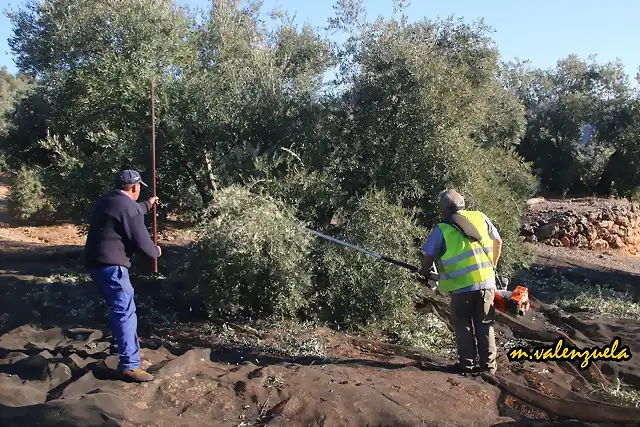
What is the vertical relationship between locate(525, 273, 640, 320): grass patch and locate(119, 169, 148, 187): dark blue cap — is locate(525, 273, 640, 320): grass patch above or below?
below

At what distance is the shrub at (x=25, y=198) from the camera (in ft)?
57.1

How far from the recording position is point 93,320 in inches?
305

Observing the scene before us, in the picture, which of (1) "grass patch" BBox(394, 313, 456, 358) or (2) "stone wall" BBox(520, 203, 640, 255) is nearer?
(1) "grass patch" BBox(394, 313, 456, 358)

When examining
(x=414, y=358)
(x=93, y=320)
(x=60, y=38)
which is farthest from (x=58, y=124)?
(x=414, y=358)

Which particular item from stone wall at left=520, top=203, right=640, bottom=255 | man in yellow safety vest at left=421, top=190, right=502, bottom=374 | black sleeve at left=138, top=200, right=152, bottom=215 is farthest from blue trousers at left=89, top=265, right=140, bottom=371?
stone wall at left=520, top=203, right=640, bottom=255

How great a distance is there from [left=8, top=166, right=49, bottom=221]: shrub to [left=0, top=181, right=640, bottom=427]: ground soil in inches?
390

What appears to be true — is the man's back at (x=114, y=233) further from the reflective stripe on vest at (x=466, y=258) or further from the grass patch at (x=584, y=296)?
the grass patch at (x=584, y=296)

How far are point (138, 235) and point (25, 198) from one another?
1454 cm

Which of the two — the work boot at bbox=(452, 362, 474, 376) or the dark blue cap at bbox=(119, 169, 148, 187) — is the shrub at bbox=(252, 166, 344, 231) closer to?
the dark blue cap at bbox=(119, 169, 148, 187)

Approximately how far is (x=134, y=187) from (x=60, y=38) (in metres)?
7.00

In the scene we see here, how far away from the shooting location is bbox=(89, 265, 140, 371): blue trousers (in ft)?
16.9

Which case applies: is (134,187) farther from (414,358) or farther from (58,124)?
(58,124)

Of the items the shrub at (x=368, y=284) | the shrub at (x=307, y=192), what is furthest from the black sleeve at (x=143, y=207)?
the shrub at (x=368, y=284)

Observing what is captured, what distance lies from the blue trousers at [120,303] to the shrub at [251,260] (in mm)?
2069
